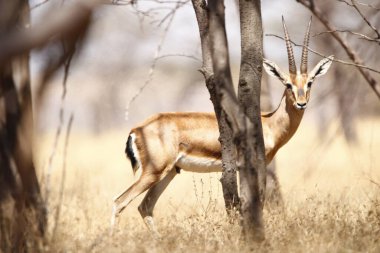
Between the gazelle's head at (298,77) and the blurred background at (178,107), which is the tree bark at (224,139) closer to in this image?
the blurred background at (178,107)

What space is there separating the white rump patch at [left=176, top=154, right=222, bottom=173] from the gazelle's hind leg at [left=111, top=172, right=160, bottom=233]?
0.48 m

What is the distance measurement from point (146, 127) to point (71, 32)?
6.29 metres

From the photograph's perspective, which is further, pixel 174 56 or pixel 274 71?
pixel 174 56

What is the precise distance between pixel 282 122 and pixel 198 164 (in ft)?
3.95

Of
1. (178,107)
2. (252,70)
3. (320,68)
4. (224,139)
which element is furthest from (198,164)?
(178,107)

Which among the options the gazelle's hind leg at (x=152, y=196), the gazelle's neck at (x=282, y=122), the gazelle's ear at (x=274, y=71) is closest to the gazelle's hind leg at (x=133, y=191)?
the gazelle's hind leg at (x=152, y=196)

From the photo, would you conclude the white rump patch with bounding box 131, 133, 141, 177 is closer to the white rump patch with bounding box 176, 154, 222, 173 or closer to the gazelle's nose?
the white rump patch with bounding box 176, 154, 222, 173

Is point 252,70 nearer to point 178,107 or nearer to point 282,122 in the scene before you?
point 282,122

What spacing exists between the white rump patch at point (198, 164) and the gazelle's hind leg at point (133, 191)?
1.58 feet

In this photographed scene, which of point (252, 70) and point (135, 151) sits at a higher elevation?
point (252, 70)

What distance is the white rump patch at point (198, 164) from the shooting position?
7.55 metres

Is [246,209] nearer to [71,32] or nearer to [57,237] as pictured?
[57,237]

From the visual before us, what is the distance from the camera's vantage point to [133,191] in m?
7.09

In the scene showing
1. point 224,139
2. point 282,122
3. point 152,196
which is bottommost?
point 152,196
